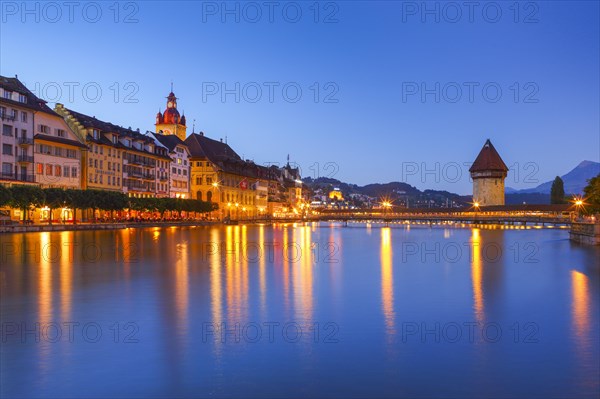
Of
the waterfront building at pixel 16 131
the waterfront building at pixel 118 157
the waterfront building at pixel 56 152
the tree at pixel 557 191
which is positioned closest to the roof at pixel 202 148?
the waterfront building at pixel 118 157

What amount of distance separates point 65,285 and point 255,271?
9423mm

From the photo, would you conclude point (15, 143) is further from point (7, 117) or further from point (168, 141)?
point (168, 141)

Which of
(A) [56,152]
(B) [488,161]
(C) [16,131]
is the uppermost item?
(B) [488,161]

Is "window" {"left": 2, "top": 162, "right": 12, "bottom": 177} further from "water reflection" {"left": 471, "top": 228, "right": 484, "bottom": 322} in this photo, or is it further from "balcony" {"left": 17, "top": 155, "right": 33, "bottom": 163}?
"water reflection" {"left": 471, "top": 228, "right": 484, "bottom": 322}

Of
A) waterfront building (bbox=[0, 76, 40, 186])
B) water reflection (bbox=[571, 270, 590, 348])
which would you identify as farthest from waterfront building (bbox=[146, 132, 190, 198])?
water reflection (bbox=[571, 270, 590, 348])

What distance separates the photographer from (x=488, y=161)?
143 metres

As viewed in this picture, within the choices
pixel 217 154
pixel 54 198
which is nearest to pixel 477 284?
pixel 54 198

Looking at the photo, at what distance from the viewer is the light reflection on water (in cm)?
1126

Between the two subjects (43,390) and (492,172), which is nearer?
(43,390)

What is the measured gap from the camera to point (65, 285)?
76.3 ft

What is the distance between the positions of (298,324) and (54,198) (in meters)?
54.3

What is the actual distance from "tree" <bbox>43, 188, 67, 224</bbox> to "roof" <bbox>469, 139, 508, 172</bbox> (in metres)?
102

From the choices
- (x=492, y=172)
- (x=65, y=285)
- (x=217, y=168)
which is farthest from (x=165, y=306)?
(x=492, y=172)

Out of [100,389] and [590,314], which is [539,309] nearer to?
[590,314]
